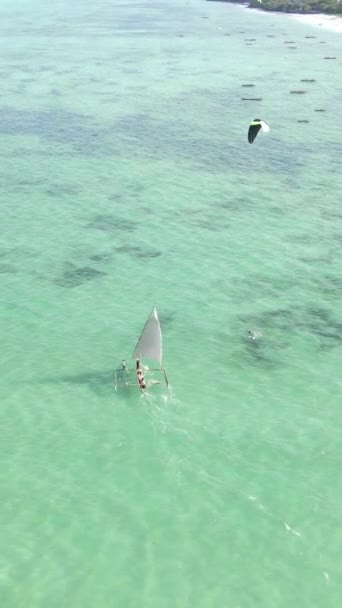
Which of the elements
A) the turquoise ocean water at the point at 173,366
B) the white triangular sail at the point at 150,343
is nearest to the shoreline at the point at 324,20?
the turquoise ocean water at the point at 173,366

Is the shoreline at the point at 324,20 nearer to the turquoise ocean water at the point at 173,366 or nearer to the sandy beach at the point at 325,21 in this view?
the sandy beach at the point at 325,21

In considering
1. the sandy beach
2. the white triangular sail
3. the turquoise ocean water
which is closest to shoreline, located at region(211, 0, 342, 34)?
the sandy beach

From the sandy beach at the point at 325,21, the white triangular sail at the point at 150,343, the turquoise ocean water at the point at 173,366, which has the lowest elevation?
the turquoise ocean water at the point at 173,366

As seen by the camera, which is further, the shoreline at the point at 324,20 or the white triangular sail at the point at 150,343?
the shoreline at the point at 324,20

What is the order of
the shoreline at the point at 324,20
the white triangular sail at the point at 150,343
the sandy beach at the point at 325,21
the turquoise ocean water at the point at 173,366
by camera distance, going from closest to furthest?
1. the turquoise ocean water at the point at 173,366
2. the white triangular sail at the point at 150,343
3. the shoreline at the point at 324,20
4. the sandy beach at the point at 325,21

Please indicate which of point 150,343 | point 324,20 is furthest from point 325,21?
point 150,343

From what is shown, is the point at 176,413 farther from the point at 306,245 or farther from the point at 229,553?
the point at 306,245

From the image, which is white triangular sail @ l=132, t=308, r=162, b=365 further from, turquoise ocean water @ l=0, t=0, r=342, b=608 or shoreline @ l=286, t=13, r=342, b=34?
shoreline @ l=286, t=13, r=342, b=34

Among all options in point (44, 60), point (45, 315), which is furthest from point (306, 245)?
point (44, 60)
